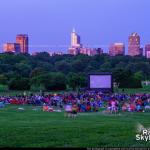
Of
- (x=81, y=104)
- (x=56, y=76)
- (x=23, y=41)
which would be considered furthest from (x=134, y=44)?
(x=81, y=104)

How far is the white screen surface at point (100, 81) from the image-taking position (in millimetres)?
57125

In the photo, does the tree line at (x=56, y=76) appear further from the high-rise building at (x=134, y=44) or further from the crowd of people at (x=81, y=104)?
the high-rise building at (x=134, y=44)

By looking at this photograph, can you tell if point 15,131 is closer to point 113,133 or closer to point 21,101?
point 113,133

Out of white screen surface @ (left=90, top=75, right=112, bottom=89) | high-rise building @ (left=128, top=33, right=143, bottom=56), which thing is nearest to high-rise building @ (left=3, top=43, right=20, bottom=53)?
high-rise building @ (left=128, top=33, right=143, bottom=56)

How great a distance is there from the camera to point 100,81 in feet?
187

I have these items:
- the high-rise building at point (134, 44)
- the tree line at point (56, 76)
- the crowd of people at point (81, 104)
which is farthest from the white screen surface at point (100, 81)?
the high-rise building at point (134, 44)

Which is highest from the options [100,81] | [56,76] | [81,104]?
[56,76]

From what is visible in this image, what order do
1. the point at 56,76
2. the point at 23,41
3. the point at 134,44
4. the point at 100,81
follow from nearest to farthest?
the point at 100,81
the point at 56,76
the point at 23,41
the point at 134,44

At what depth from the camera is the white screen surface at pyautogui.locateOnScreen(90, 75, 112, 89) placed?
57125mm

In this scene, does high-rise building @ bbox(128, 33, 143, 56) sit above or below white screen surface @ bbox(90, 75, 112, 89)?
above

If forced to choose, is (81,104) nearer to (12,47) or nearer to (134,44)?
(12,47)

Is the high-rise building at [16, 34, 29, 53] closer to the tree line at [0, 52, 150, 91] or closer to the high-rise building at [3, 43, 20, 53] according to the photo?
the high-rise building at [3, 43, 20, 53]

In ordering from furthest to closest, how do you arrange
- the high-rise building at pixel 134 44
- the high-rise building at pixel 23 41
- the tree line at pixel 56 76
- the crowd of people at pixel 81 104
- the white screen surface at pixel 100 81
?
the high-rise building at pixel 134 44, the high-rise building at pixel 23 41, the tree line at pixel 56 76, the white screen surface at pixel 100 81, the crowd of people at pixel 81 104

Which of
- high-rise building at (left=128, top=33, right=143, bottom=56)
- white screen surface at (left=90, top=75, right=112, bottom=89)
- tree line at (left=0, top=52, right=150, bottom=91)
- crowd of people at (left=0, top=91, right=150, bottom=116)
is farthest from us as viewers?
high-rise building at (left=128, top=33, right=143, bottom=56)
